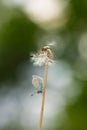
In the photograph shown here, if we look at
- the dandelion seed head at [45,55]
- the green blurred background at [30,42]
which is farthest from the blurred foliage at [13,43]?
the dandelion seed head at [45,55]

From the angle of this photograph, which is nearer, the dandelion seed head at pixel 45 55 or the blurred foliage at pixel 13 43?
the dandelion seed head at pixel 45 55

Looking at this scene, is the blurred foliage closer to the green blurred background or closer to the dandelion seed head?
the green blurred background

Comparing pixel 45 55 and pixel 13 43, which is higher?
pixel 13 43

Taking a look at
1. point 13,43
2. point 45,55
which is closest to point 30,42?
point 13,43

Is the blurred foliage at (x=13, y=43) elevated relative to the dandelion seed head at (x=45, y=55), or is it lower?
elevated

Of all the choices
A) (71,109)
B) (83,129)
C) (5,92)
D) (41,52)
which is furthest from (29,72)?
(41,52)

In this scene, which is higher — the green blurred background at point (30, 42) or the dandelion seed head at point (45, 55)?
the green blurred background at point (30, 42)

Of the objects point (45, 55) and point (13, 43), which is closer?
point (45, 55)

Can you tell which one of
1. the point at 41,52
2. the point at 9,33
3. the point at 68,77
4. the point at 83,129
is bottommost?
the point at 41,52

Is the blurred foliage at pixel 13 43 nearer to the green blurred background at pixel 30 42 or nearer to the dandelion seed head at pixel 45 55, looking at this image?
the green blurred background at pixel 30 42

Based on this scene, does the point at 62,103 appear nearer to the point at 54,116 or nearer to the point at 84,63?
the point at 54,116

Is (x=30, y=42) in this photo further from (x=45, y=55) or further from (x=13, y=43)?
A: (x=45, y=55)
